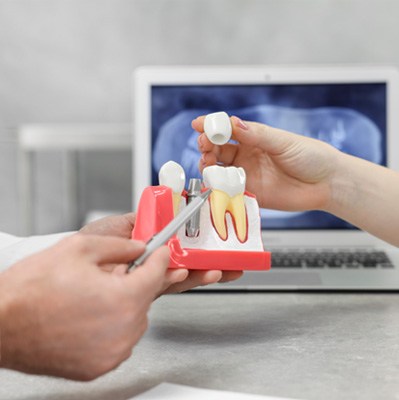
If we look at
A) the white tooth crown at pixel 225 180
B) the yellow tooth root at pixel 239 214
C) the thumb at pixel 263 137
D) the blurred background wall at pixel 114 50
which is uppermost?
the blurred background wall at pixel 114 50

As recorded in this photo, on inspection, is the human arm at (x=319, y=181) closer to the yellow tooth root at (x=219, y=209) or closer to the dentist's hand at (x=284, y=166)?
the dentist's hand at (x=284, y=166)

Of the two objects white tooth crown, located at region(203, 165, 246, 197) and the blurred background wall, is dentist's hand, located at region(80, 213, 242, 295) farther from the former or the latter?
the blurred background wall

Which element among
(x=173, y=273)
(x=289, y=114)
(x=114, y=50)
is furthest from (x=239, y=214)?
(x=114, y=50)

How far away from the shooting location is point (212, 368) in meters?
0.55

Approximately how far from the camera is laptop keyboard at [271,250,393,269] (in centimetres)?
97

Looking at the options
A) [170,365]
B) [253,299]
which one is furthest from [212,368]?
Result: [253,299]

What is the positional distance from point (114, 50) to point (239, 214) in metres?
0.99

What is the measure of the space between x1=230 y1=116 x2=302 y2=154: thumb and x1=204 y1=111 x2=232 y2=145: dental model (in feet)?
0.13

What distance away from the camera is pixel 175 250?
2.03 ft

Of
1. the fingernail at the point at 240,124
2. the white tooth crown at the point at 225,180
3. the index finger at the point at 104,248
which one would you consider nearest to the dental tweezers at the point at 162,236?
the index finger at the point at 104,248

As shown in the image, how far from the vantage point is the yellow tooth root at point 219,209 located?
679 millimetres

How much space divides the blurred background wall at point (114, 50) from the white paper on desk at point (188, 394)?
1.15 metres

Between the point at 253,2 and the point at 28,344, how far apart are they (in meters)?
1.28

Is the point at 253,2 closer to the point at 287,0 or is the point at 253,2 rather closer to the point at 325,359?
the point at 287,0
